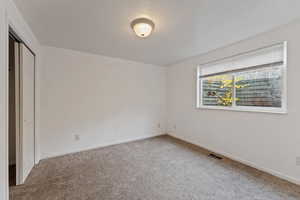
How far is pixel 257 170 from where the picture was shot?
2.23 m

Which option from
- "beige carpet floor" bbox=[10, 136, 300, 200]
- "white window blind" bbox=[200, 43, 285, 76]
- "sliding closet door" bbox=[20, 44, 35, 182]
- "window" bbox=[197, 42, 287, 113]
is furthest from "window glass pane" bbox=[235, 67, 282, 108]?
"sliding closet door" bbox=[20, 44, 35, 182]

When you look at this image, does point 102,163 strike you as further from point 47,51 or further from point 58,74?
point 47,51

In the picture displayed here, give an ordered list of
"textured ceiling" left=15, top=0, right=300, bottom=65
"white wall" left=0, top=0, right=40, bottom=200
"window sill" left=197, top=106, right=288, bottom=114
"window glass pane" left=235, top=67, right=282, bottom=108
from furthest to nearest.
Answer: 1. "window glass pane" left=235, top=67, right=282, bottom=108
2. "window sill" left=197, top=106, right=288, bottom=114
3. "textured ceiling" left=15, top=0, right=300, bottom=65
4. "white wall" left=0, top=0, right=40, bottom=200

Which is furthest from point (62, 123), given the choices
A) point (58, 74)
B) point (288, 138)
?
point (288, 138)

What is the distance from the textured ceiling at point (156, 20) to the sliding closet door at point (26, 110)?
522 millimetres

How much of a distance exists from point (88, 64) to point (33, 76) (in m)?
1.06

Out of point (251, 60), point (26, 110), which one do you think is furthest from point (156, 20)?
point (26, 110)

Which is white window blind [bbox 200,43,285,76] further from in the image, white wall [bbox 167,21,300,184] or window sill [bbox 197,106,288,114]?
window sill [bbox 197,106,288,114]

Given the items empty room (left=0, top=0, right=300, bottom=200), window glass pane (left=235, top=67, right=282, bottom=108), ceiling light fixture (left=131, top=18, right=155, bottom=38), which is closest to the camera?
empty room (left=0, top=0, right=300, bottom=200)

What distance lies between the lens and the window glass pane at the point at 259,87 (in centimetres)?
215

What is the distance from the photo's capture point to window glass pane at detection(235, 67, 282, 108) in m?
2.15

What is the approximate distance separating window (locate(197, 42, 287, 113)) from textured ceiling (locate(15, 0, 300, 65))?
42 centimetres

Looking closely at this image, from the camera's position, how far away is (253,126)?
7.64ft

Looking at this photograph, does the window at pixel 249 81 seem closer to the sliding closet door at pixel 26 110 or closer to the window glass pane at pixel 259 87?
the window glass pane at pixel 259 87
